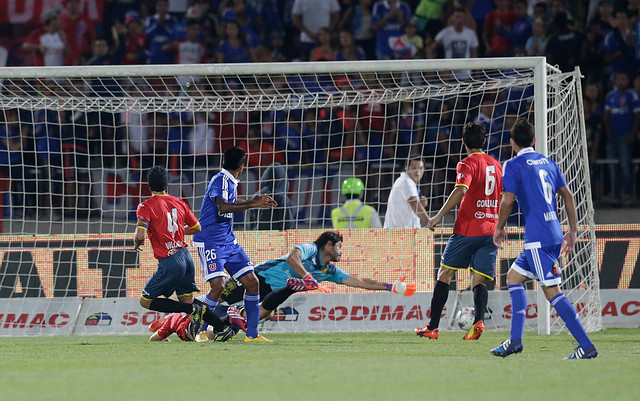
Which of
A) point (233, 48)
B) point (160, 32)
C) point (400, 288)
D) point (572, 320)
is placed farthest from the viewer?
point (160, 32)

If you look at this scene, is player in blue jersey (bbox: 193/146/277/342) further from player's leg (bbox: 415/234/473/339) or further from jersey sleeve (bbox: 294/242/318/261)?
player's leg (bbox: 415/234/473/339)

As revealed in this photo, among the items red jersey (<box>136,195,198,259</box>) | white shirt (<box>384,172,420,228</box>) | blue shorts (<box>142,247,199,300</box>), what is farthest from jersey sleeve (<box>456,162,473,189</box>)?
blue shorts (<box>142,247,199,300</box>)

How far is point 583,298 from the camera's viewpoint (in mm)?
11883

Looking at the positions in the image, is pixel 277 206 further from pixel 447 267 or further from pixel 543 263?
pixel 543 263

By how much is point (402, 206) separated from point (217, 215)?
12.0 feet

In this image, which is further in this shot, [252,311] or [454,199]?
[252,311]

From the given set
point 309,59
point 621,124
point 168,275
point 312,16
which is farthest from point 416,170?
point 312,16

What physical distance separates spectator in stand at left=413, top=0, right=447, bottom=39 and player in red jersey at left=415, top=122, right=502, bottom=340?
9.10m

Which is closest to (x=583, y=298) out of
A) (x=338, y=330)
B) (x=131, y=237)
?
(x=338, y=330)

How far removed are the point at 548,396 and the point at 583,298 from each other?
6701mm

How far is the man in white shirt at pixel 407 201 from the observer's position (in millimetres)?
12578

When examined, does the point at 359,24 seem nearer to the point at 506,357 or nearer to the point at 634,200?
the point at 634,200

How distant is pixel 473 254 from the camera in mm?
10297

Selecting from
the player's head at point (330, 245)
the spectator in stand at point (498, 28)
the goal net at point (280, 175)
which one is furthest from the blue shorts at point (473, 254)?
the spectator in stand at point (498, 28)
